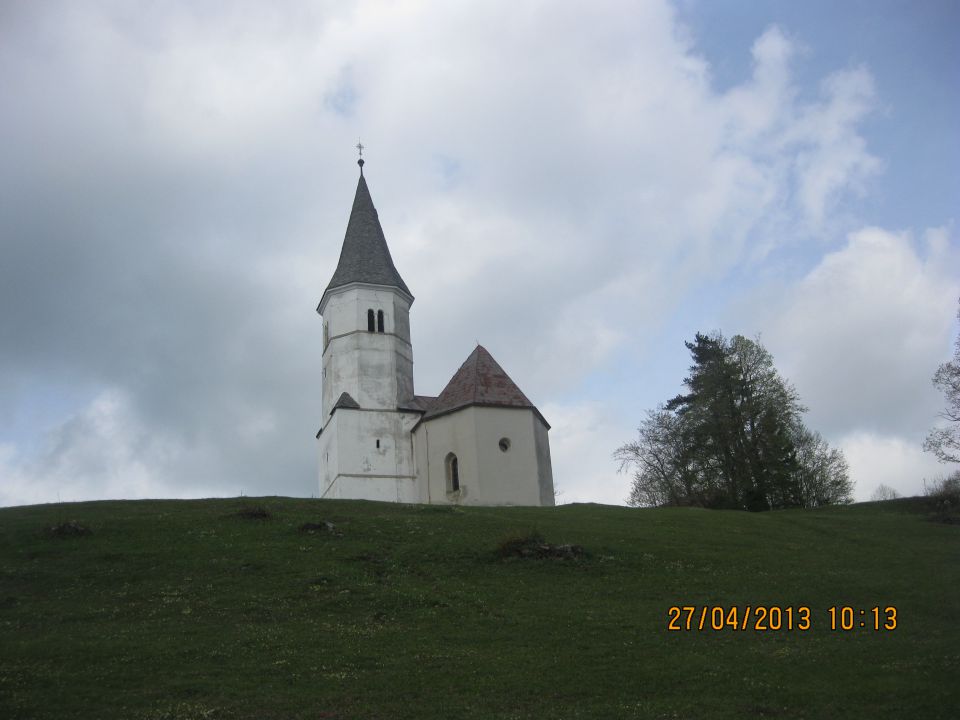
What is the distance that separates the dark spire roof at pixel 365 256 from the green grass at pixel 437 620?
22.5 m


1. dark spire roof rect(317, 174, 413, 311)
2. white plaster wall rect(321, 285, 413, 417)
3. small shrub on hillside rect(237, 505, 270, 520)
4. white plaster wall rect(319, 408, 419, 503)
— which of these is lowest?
small shrub on hillside rect(237, 505, 270, 520)

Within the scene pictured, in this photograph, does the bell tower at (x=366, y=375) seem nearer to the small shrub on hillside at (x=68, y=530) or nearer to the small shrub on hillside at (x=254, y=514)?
the small shrub on hillside at (x=254, y=514)

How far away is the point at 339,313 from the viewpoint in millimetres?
51844

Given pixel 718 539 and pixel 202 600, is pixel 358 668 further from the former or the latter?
pixel 718 539

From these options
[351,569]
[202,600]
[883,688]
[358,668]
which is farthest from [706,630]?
[202,600]

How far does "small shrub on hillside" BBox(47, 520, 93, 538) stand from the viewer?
2704cm

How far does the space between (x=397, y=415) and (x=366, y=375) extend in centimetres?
317

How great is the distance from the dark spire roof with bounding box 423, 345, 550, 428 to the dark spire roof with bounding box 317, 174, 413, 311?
10.4 m

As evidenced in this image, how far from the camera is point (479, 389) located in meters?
42.8

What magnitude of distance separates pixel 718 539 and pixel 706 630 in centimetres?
1151

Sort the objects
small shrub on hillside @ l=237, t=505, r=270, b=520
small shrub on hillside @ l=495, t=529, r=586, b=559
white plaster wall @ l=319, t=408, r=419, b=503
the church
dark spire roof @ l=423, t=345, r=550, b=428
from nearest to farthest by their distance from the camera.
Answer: small shrub on hillside @ l=495, t=529, r=586, b=559 < small shrub on hillside @ l=237, t=505, r=270, b=520 < the church < dark spire roof @ l=423, t=345, r=550, b=428 < white plaster wall @ l=319, t=408, r=419, b=503
